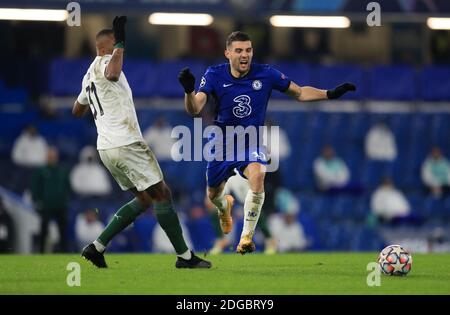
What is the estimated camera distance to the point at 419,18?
21.9m

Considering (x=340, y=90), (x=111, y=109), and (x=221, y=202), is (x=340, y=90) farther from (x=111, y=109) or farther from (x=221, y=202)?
(x=111, y=109)

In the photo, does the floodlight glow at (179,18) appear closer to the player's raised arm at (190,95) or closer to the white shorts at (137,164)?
the player's raised arm at (190,95)

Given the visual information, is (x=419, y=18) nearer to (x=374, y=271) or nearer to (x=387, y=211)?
(x=387, y=211)

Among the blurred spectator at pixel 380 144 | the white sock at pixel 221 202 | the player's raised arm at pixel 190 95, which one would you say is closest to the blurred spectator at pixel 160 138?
the blurred spectator at pixel 380 144

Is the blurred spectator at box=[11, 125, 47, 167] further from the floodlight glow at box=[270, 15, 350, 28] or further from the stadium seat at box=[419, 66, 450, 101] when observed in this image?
the stadium seat at box=[419, 66, 450, 101]

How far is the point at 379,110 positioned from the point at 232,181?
8924 millimetres

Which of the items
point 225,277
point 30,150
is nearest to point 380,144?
point 30,150

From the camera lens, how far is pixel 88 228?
2150cm

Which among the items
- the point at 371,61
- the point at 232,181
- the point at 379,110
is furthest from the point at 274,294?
the point at 371,61

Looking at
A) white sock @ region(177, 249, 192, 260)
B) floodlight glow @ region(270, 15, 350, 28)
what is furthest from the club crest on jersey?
floodlight glow @ region(270, 15, 350, 28)

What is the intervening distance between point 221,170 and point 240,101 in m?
0.84

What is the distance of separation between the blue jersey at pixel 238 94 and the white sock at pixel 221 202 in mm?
988

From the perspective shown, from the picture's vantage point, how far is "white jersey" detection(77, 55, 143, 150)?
461 inches

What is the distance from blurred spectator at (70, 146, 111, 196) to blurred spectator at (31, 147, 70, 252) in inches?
79.4
